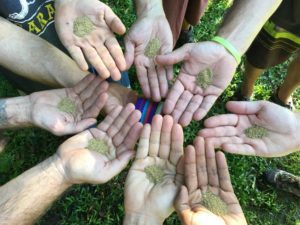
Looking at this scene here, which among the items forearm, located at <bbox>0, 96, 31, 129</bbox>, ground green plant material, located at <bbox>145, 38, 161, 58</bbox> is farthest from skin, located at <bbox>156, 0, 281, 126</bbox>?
forearm, located at <bbox>0, 96, 31, 129</bbox>

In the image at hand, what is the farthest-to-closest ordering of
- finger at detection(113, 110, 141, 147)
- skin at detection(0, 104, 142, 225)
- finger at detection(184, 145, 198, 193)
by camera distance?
finger at detection(113, 110, 141, 147) → skin at detection(0, 104, 142, 225) → finger at detection(184, 145, 198, 193)

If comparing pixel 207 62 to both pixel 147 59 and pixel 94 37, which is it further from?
pixel 94 37

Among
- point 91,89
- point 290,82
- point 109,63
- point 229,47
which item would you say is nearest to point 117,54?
point 109,63

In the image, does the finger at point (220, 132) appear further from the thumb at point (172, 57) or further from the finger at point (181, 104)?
the thumb at point (172, 57)

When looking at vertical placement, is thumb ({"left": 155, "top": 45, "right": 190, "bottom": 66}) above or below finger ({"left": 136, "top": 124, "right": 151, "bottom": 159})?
above

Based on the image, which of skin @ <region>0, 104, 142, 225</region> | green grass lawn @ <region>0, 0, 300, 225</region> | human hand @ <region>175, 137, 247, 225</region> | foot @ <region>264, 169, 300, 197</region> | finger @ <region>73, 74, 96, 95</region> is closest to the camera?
human hand @ <region>175, 137, 247, 225</region>

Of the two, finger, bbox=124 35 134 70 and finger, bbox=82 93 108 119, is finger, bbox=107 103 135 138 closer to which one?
finger, bbox=82 93 108 119

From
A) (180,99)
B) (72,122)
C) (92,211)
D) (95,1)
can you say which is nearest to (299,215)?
(180,99)

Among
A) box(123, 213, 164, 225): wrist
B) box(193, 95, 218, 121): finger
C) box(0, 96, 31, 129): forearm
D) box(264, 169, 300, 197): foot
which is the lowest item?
box(264, 169, 300, 197): foot

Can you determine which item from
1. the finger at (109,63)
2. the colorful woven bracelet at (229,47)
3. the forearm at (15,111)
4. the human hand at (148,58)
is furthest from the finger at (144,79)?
the forearm at (15,111)

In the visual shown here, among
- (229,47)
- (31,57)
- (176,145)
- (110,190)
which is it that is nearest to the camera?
(176,145)
